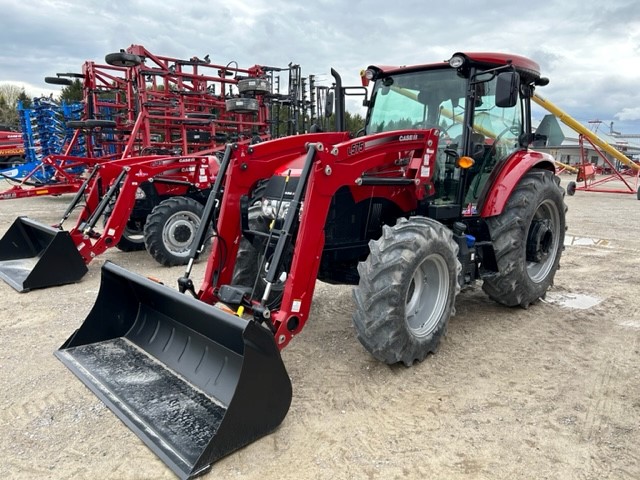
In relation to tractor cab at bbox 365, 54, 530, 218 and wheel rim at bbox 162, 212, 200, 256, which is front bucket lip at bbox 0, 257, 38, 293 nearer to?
wheel rim at bbox 162, 212, 200, 256

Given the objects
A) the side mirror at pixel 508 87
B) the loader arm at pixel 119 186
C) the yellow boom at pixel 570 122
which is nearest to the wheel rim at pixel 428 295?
the side mirror at pixel 508 87

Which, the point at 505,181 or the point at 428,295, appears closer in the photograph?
the point at 428,295

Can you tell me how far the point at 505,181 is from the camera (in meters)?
4.58

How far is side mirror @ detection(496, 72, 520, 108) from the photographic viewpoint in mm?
3818

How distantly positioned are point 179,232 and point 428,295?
4.47 m

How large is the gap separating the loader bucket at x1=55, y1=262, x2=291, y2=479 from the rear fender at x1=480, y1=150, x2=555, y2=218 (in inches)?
105

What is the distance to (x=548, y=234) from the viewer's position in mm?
5164

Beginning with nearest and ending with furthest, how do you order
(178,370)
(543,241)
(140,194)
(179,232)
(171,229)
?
(178,370) → (543,241) → (171,229) → (179,232) → (140,194)

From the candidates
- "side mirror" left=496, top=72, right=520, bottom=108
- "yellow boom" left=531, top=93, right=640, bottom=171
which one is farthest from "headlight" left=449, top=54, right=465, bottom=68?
"yellow boom" left=531, top=93, right=640, bottom=171

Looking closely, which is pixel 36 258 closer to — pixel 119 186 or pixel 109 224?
pixel 109 224

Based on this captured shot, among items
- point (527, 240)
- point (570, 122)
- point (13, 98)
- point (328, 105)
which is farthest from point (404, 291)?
point (13, 98)

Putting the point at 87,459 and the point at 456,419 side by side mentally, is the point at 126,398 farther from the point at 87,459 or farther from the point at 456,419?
the point at 456,419

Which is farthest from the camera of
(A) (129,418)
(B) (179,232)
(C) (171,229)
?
(B) (179,232)

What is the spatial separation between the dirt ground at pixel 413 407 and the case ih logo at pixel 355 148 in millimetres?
1575
